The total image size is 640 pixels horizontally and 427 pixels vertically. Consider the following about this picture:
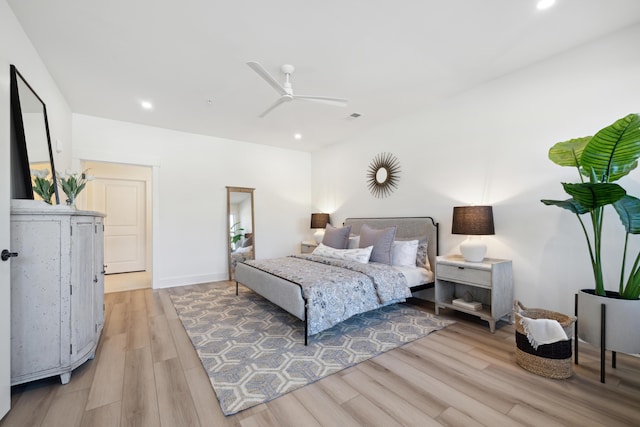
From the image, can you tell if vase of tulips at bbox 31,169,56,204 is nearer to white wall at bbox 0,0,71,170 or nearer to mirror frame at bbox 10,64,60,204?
mirror frame at bbox 10,64,60,204

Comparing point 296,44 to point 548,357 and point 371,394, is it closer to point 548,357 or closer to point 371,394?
point 371,394

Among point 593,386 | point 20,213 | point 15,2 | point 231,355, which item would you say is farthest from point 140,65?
point 593,386

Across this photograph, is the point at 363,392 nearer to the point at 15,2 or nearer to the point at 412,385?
the point at 412,385

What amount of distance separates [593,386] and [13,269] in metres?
4.04

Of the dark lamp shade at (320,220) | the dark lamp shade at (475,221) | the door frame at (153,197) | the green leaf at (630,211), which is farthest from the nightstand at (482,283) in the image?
the door frame at (153,197)

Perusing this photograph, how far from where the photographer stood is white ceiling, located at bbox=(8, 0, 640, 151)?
2.10 metres

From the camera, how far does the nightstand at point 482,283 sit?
280 cm

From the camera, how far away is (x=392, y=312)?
11.3ft

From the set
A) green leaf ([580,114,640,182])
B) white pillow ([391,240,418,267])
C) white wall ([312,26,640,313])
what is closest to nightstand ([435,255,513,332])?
white wall ([312,26,640,313])

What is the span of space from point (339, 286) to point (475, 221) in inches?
65.2

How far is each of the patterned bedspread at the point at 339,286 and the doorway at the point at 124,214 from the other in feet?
13.1

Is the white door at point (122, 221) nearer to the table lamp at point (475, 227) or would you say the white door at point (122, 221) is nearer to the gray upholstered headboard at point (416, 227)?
the gray upholstered headboard at point (416, 227)

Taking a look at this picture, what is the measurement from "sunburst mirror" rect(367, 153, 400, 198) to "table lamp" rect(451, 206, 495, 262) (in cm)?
149

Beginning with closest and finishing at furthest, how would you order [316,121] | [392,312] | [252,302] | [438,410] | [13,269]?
[438,410] → [13,269] → [392,312] → [252,302] → [316,121]
